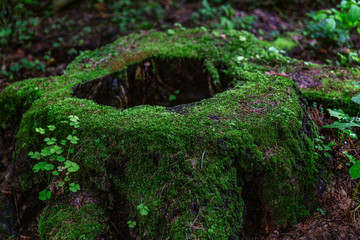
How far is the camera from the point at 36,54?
226 inches

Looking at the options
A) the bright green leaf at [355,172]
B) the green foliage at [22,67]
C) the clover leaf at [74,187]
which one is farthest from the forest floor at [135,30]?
the clover leaf at [74,187]

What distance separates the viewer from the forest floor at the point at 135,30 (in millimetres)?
2674

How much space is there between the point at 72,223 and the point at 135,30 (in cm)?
474

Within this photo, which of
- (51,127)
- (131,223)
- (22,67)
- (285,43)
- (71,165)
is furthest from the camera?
(285,43)

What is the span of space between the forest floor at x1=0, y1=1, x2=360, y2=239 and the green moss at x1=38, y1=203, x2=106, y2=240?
530mm

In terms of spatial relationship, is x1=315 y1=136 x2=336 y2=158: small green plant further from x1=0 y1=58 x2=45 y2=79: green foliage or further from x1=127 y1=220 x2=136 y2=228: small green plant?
x1=0 y1=58 x2=45 y2=79: green foliage

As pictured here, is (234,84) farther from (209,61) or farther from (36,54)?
(36,54)

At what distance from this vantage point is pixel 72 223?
8.16ft

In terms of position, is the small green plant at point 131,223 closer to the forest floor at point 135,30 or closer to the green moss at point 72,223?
the green moss at point 72,223

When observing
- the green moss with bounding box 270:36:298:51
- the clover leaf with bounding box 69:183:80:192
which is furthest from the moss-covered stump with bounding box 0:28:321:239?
the green moss with bounding box 270:36:298:51

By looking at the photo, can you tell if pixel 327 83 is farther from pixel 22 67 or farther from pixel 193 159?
pixel 22 67

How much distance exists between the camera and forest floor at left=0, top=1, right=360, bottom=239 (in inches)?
105

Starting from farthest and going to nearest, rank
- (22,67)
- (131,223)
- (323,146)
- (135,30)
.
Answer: (135,30)
(22,67)
(323,146)
(131,223)

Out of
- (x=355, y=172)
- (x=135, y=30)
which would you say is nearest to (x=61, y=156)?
(x=355, y=172)
